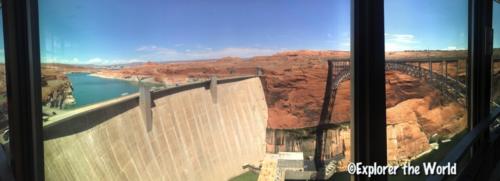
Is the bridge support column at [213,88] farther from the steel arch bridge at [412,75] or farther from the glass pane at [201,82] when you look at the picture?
the steel arch bridge at [412,75]

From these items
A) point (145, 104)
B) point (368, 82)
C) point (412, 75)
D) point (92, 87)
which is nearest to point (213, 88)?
point (145, 104)

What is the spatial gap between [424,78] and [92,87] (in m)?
1.27

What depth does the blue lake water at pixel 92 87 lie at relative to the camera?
95cm

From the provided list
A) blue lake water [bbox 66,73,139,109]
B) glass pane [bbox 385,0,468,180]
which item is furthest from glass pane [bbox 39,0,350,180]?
glass pane [bbox 385,0,468,180]

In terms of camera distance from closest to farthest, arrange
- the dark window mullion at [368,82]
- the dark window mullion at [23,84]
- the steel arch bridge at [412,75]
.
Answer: the dark window mullion at [23,84] < the dark window mullion at [368,82] < the steel arch bridge at [412,75]

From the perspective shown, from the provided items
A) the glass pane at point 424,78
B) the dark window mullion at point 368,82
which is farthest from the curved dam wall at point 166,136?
the glass pane at point 424,78

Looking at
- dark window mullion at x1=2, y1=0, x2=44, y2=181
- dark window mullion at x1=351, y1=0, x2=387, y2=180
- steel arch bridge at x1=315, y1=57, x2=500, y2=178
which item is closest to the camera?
dark window mullion at x1=2, y1=0, x2=44, y2=181

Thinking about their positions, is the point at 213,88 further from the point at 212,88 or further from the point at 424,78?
the point at 424,78

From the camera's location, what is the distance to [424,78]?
4.88ft

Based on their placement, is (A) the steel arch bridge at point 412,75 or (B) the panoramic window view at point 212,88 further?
(A) the steel arch bridge at point 412,75

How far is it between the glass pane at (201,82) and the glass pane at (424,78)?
18cm

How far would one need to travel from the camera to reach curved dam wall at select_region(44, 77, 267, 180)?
1012 millimetres

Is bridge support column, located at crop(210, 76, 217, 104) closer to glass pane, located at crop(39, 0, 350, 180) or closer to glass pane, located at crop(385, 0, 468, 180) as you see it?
glass pane, located at crop(39, 0, 350, 180)

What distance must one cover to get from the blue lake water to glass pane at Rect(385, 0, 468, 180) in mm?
770
